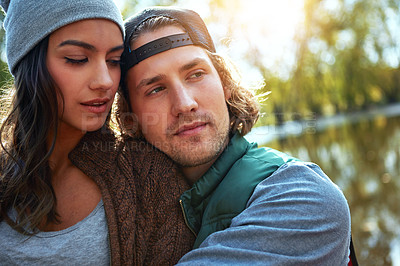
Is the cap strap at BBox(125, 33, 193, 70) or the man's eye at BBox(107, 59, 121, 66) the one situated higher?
the cap strap at BBox(125, 33, 193, 70)

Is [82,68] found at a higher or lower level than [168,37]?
lower

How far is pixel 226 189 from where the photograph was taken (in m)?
1.87

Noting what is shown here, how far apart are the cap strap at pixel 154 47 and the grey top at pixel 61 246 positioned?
104cm

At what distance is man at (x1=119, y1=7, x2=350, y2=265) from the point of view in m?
1.54

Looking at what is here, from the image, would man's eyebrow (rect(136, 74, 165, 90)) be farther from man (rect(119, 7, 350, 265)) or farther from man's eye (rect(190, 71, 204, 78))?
man's eye (rect(190, 71, 204, 78))

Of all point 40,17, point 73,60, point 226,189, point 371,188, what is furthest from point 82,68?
point 371,188

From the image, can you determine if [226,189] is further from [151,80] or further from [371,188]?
[371,188]

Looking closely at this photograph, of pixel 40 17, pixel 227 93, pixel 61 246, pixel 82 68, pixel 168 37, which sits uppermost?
pixel 40 17

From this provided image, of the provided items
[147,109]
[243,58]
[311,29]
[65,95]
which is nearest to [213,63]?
[147,109]

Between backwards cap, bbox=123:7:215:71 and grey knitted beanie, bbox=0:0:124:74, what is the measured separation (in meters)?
0.25

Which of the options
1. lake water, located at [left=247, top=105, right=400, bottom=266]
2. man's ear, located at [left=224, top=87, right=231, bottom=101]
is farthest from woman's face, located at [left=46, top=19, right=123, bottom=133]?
lake water, located at [left=247, top=105, right=400, bottom=266]

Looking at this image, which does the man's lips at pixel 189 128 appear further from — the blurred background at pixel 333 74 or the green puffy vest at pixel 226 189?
the blurred background at pixel 333 74

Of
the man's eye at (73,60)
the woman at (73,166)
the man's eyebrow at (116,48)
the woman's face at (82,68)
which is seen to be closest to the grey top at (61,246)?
the woman at (73,166)

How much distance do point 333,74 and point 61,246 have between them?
68.8ft
